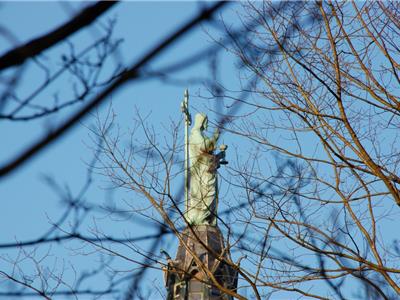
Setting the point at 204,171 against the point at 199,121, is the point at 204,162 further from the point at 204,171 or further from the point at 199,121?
the point at 199,121

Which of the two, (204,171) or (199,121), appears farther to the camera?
(199,121)

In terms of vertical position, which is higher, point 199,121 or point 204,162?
point 199,121

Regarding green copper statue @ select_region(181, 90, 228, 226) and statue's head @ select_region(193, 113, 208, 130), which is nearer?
green copper statue @ select_region(181, 90, 228, 226)

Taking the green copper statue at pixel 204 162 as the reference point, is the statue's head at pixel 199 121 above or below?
above

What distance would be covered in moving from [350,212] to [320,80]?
1.15 m

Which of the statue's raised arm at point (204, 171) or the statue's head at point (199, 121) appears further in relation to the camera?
the statue's head at point (199, 121)

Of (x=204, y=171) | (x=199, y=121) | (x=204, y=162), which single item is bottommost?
(x=204, y=171)

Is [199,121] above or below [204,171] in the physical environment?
above

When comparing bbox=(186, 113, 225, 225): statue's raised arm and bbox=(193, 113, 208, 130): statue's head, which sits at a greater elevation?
bbox=(193, 113, 208, 130): statue's head

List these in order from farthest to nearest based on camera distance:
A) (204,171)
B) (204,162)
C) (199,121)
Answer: (199,121) → (204,162) → (204,171)

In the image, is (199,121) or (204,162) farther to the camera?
(199,121)

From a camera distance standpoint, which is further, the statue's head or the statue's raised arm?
the statue's head

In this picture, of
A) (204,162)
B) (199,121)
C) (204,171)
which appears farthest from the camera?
(199,121)

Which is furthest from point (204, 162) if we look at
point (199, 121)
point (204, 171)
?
point (199, 121)
